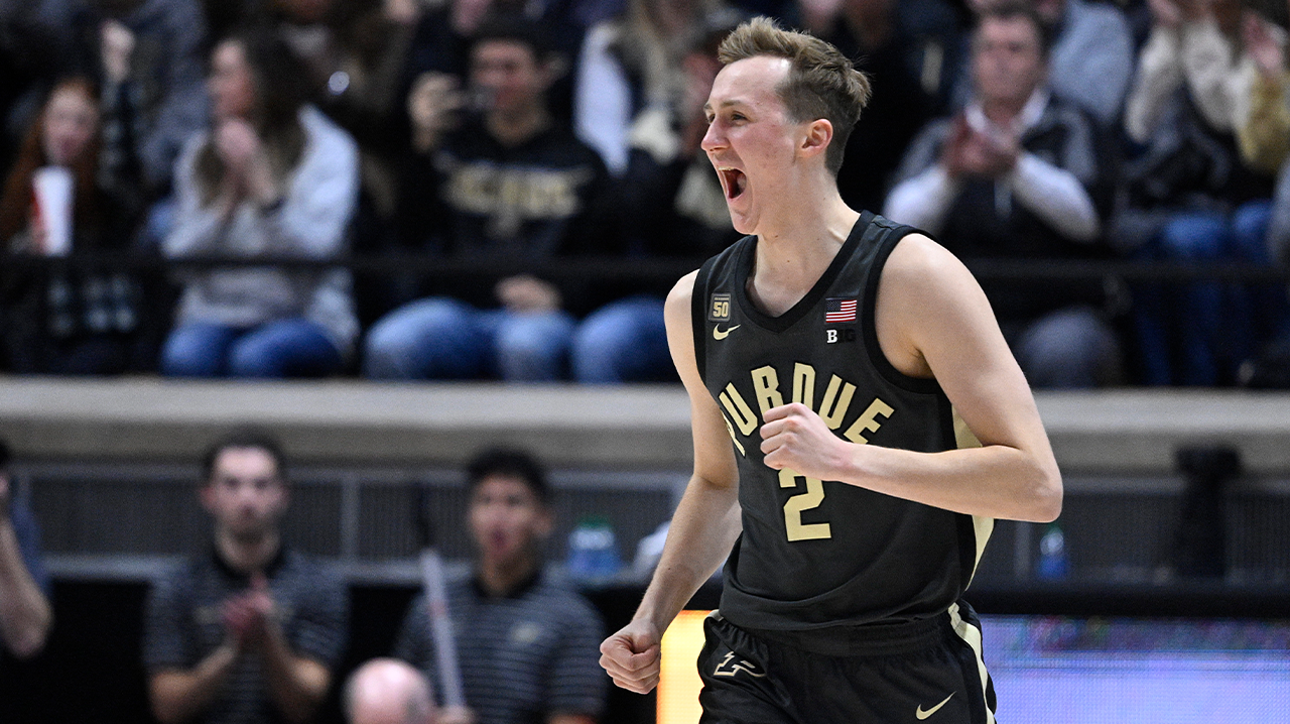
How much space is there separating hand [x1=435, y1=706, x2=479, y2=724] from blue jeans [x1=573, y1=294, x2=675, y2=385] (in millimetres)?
1475

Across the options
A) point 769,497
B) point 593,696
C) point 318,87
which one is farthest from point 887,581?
point 318,87

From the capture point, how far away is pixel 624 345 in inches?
236

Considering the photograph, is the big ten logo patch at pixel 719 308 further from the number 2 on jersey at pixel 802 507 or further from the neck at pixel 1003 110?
the neck at pixel 1003 110

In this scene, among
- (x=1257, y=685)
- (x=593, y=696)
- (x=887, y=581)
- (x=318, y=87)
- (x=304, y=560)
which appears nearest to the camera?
(x=887, y=581)

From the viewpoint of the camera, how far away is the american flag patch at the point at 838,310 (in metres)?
2.64

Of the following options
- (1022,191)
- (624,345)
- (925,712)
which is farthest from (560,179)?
(925,712)

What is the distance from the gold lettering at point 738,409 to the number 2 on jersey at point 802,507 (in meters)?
0.10

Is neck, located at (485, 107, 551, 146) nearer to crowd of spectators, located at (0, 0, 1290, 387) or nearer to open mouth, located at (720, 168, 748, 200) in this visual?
crowd of spectators, located at (0, 0, 1290, 387)

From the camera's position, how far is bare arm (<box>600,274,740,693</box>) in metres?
2.71

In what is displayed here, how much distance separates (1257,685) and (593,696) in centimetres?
213

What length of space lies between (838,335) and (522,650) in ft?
9.55

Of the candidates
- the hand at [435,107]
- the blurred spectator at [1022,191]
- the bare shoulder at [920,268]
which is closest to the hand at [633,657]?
the bare shoulder at [920,268]

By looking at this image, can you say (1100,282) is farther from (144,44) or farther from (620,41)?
(144,44)

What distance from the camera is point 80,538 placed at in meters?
5.89
